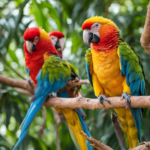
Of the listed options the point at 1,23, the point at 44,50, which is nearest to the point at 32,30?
the point at 44,50

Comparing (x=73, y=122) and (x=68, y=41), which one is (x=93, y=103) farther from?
(x=68, y=41)

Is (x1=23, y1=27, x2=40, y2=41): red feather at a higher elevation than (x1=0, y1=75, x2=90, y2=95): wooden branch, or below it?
higher

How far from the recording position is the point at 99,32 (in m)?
1.26

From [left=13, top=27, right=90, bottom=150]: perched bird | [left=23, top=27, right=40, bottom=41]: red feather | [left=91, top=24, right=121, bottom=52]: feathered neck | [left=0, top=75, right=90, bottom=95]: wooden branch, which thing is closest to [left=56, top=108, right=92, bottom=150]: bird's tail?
[left=13, top=27, right=90, bottom=150]: perched bird

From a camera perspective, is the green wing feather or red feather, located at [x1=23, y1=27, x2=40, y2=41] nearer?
the green wing feather

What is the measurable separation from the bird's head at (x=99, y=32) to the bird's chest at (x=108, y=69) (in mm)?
62

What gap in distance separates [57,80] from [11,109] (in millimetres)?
655

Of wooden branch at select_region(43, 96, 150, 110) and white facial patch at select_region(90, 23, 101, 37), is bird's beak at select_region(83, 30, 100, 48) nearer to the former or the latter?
white facial patch at select_region(90, 23, 101, 37)

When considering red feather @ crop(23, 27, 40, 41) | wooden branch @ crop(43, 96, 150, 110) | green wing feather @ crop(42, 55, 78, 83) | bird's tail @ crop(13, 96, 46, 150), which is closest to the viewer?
wooden branch @ crop(43, 96, 150, 110)

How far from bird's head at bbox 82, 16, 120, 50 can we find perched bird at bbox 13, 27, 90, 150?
277 millimetres

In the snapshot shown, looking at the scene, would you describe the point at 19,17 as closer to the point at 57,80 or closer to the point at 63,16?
the point at 63,16

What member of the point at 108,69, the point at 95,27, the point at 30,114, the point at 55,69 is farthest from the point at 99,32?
the point at 30,114

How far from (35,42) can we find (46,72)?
29 cm

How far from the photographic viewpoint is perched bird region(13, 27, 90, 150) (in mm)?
1323
